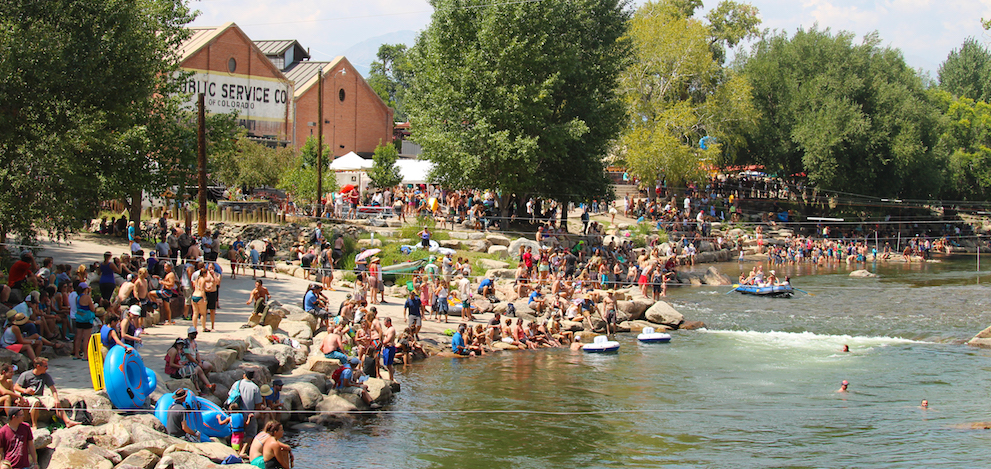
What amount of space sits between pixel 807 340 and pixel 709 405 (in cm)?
862

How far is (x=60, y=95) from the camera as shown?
17.3m

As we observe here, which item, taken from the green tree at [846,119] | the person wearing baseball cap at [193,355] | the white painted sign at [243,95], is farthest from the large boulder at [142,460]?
the green tree at [846,119]

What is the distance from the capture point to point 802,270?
45625mm

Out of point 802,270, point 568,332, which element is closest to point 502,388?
point 568,332

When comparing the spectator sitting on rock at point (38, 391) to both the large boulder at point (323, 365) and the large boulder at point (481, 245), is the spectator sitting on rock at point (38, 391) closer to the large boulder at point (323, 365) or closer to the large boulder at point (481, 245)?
the large boulder at point (323, 365)

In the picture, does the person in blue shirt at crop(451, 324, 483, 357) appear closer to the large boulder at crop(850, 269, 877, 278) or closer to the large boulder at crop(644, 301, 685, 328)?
the large boulder at crop(644, 301, 685, 328)

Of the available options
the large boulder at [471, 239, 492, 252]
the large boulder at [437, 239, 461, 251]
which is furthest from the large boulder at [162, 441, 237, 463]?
the large boulder at [471, 239, 492, 252]

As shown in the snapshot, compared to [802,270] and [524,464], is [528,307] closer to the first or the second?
[524,464]

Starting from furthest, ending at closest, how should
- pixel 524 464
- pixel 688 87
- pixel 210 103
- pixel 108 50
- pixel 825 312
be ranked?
1. pixel 688 87
2. pixel 210 103
3. pixel 825 312
4. pixel 108 50
5. pixel 524 464

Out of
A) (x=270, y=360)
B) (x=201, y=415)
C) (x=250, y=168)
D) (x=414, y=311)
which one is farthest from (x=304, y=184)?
(x=201, y=415)

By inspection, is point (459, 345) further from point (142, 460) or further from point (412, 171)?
point (412, 171)

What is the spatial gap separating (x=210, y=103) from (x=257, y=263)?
81.9 ft

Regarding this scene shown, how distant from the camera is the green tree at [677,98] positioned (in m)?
49.9

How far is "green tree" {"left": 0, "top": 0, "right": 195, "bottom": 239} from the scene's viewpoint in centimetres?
1638
